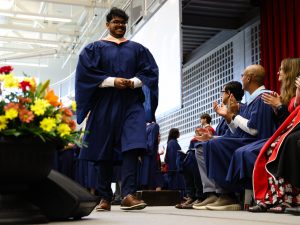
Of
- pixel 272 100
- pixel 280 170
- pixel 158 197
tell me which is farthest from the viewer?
pixel 158 197

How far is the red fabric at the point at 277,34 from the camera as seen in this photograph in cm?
633

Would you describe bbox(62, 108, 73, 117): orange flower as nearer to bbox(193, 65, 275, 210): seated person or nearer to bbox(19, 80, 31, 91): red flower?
bbox(19, 80, 31, 91): red flower

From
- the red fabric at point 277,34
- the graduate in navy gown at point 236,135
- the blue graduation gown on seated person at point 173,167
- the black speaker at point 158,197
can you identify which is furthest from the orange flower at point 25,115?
the blue graduation gown on seated person at point 173,167

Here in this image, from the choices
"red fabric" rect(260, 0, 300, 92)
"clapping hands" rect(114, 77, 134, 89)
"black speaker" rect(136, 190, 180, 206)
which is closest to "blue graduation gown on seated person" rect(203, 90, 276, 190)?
"clapping hands" rect(114, 77, 134, 89)

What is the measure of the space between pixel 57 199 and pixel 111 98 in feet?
4.25

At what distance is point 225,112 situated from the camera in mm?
3549

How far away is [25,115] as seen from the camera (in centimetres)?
188

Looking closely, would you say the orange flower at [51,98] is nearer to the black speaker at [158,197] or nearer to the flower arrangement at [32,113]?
the flower arrangement at [32,113]

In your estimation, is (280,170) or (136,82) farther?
(136,82)

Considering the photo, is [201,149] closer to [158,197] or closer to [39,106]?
[158,197]

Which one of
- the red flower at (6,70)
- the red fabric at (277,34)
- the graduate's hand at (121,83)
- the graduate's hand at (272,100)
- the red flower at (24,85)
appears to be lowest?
the red flower at (24,85)

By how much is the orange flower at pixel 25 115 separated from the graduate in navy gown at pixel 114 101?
132 centimetres

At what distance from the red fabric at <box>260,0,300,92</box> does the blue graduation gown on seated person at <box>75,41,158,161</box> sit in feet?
10.9

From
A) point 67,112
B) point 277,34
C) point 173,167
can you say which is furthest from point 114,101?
point 173,167
